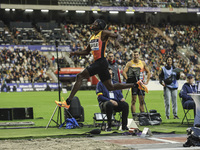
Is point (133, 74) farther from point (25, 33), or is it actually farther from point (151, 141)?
point (25, 33)

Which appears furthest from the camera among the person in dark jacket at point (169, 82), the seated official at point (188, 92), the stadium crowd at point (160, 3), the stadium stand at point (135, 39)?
the stadium crowd at point (160, 3)

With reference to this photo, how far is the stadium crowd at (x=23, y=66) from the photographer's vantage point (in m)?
43.5

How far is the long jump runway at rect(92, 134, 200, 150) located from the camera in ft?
25.9

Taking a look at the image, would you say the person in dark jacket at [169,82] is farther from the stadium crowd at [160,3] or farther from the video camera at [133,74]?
the stadium crowd at [160,3]

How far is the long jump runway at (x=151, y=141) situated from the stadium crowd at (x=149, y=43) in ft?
123

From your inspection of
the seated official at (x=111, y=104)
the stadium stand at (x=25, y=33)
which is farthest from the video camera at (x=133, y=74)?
the stadium stand at (x=25, y=33)

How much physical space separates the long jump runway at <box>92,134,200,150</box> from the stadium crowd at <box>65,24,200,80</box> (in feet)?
123

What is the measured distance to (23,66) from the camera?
45500 millimetres

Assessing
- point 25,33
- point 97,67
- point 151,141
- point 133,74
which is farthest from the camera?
point 25,33

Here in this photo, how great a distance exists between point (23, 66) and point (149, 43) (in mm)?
18724

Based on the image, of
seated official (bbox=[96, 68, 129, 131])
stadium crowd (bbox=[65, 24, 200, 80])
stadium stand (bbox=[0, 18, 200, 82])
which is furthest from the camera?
stadium stand (bbox=[0, 18, 200, 82])

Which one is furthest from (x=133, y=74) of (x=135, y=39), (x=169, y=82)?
(x=135, y=39)

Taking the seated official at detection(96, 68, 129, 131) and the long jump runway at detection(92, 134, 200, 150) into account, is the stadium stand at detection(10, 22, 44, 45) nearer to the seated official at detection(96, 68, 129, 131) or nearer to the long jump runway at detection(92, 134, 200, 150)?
the seated official at detection(96, 68, 129, 131)

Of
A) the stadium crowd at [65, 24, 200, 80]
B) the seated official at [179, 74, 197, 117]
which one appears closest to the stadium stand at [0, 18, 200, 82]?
the stadium crowd at [65, 24, 200, 80]
